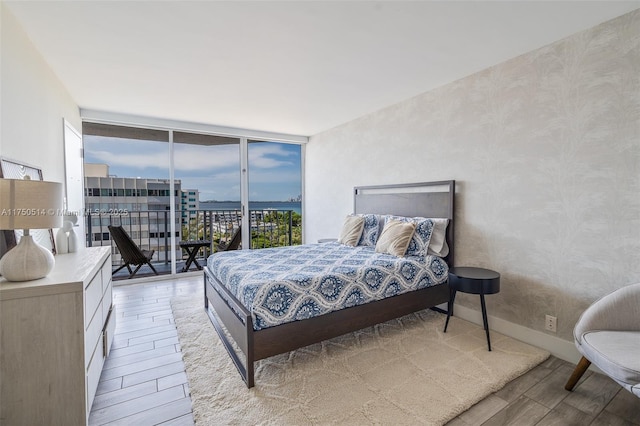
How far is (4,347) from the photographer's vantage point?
4.22 ft

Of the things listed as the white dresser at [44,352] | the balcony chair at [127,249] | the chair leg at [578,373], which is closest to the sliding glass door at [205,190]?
the balcony chair at [127,249]

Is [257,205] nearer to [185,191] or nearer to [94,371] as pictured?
[185,191]

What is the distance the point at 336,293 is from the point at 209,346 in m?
1.19

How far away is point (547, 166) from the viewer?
234 cm

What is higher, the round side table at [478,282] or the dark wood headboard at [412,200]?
the dark wood headboard at [412,200]

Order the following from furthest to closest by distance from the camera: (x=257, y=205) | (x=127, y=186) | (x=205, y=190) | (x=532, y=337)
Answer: (x=257, y=205), (x=205, y=190), (x=127, y=186), (x=532, y=337)

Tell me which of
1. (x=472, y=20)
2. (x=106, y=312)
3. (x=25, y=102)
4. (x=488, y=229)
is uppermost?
(x=472, y=20)

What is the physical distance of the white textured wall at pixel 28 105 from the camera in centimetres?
180

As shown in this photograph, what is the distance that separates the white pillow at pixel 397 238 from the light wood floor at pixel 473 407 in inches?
54.2

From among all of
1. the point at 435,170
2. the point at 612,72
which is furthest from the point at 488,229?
the point at 612,72

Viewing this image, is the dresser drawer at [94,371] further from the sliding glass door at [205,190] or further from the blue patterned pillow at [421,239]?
the sliding glass door at [205,190]

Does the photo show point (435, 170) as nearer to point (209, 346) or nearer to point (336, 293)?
point (336, 293)

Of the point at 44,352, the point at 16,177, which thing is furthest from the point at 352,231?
the point at 16,177

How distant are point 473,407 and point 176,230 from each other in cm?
468
